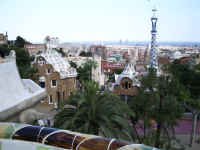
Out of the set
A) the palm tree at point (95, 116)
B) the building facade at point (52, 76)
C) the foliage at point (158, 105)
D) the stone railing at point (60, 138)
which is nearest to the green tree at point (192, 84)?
the foliage at point (158, 105)

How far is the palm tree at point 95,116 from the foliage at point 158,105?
14.8 ft

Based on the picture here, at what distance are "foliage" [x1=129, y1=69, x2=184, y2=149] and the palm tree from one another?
452 centimetres

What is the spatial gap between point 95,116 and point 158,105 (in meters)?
5.82

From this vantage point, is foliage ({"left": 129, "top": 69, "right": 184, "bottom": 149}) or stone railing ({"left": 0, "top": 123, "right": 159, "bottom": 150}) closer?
stone railing ({"left": 0, "top": 123, "right": 159, "bottom": 150})

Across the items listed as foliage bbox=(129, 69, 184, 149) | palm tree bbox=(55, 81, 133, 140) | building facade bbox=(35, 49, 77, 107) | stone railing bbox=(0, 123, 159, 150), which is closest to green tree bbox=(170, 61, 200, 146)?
foliage bbox=(129, 69, 184, 149)

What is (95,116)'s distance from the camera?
16.8 feet

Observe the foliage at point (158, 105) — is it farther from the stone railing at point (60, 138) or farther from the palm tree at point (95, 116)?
the stone railing at point (60, 138)

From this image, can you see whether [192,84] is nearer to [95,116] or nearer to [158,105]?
[158,105]

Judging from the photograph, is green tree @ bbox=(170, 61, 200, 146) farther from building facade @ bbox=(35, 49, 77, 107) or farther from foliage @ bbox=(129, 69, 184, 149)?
building facade @ bbox=(35, 49, 77, 107)

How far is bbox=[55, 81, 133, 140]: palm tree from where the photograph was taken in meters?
5.06

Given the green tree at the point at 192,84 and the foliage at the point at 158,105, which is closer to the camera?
the foliage at the point at 158,105

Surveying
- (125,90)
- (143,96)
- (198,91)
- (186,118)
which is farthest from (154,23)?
(143,96)

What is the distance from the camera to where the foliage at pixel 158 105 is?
31.5 feet

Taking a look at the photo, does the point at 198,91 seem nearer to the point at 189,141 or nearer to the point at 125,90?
the point at 189,141
